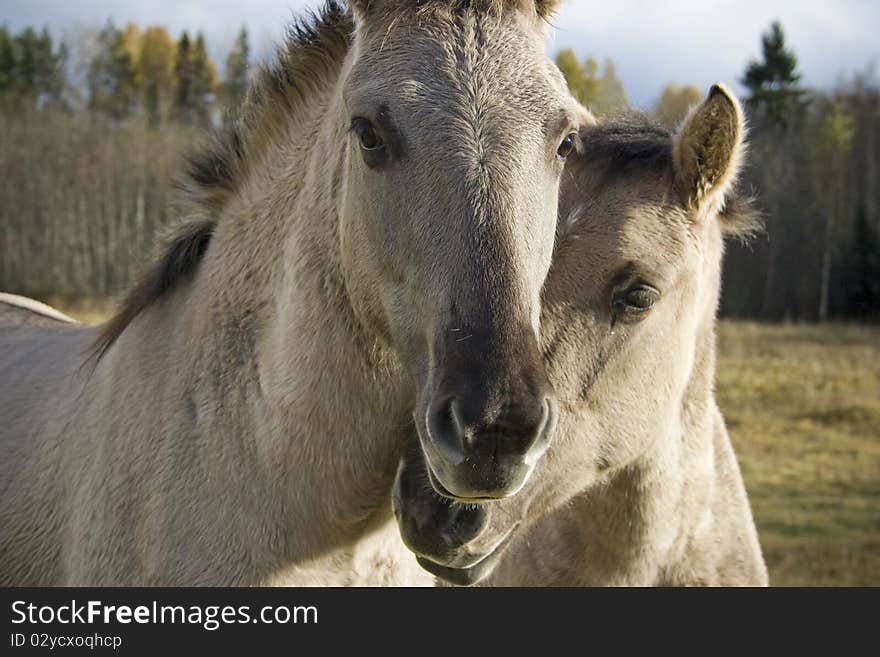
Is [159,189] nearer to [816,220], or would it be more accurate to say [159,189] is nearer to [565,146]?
[816,220]

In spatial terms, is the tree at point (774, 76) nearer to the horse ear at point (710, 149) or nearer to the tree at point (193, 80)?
the tree at point (193, 80)

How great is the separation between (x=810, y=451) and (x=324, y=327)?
1329 cm

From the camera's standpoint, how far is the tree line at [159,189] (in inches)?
1507

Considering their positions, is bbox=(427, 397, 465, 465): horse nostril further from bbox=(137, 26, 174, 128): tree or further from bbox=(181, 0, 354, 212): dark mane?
bbox=(137, 26, 174, 128): tree

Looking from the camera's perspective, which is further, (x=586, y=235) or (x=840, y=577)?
(x=840, y=577)

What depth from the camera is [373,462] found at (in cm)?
276

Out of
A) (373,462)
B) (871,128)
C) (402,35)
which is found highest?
(402,35)

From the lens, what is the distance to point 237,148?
3.29 metres

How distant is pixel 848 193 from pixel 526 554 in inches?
1663

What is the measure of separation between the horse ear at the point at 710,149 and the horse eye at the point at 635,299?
0.49 meters

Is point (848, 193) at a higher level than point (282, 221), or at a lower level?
lower
